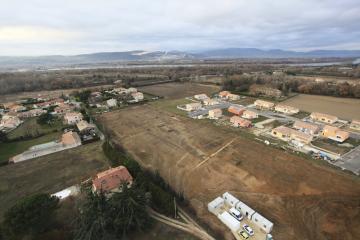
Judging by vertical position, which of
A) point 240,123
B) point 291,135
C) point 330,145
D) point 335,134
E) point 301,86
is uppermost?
point 301,86

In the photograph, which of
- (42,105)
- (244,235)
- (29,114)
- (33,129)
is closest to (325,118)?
(244,235)

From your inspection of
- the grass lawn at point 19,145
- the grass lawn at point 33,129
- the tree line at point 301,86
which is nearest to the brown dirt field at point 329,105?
the tree line at point 301,86

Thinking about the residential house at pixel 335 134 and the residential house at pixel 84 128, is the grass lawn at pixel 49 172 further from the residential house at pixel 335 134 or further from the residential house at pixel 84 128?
the residential house at pixel 335 134

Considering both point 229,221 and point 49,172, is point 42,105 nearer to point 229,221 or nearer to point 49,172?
point 49,172

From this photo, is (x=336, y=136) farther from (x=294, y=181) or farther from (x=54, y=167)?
(x=54, y=167)

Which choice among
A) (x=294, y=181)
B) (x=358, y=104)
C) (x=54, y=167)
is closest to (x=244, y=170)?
(x=294, y=181)

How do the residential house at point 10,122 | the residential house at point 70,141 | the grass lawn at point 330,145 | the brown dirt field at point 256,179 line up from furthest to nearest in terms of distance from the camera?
1. the residential house at point 10,122
2. the residential house at point 70,141
3. the grass lawn at point 330,145
4. the brown dirt field at point 256,179
